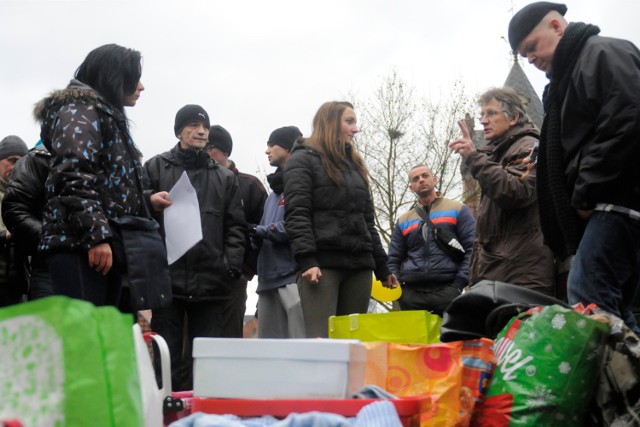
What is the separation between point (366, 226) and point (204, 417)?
3.29 m

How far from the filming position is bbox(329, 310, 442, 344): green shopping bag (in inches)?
173

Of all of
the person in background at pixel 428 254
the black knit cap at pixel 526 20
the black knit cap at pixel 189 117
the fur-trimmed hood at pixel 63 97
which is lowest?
the person in background at pixel 428 254

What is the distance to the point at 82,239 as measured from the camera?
3.55 m

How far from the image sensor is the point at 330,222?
17.7ft

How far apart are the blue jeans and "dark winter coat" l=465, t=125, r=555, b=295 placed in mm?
1267

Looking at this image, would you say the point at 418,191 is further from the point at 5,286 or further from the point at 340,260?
the point at 5,286

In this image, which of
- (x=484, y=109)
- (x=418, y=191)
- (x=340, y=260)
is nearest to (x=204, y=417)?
(x=340, y=260)

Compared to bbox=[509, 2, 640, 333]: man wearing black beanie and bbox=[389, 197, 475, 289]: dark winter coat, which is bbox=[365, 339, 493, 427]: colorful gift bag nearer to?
bbox=[509, 2, 640, 333]: man wearing black beanie

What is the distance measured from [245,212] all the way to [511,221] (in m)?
2.04

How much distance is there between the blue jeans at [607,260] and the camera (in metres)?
3.59

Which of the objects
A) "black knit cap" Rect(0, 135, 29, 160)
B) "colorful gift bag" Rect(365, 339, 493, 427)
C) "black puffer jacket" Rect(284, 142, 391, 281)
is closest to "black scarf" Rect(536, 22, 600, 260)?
"colorful gift bag" Rect(365, 339, 493, 427)

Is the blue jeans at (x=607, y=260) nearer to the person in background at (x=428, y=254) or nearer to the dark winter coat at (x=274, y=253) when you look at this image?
the dark winter coat at (x=274, y=253)

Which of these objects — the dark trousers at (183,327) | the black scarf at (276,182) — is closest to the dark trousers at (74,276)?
the dark trousers at (183,327)

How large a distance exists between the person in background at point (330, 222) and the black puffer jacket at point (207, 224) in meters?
0.38
